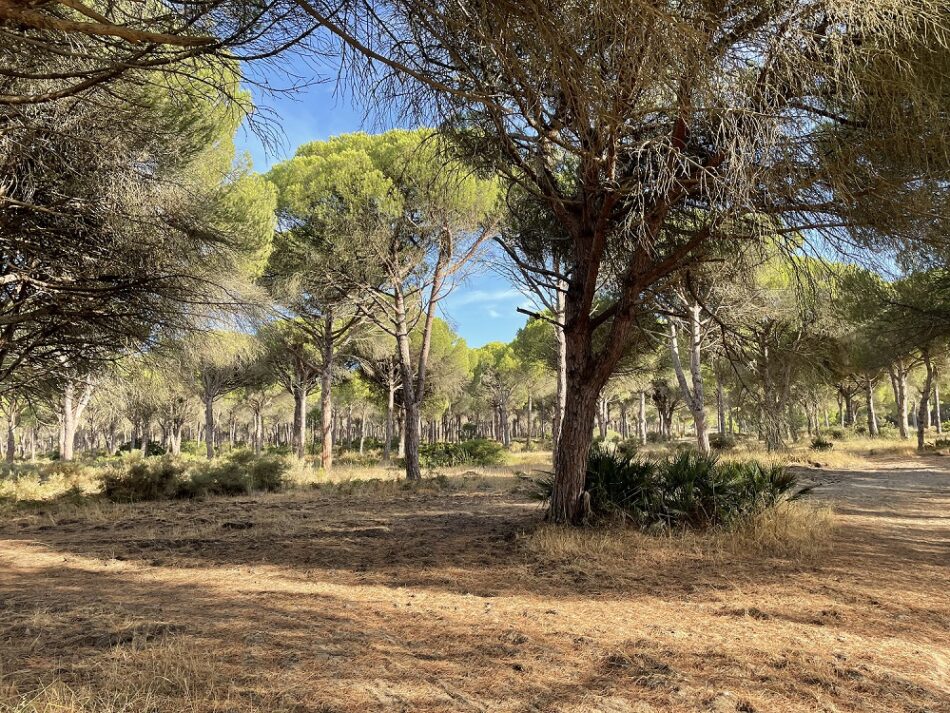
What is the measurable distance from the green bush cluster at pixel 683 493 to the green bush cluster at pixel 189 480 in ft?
28.1

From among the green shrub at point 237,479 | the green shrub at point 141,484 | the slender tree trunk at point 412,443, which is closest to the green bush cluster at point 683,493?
the slender tree trunk at point 412,443

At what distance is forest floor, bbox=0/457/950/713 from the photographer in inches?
99.3

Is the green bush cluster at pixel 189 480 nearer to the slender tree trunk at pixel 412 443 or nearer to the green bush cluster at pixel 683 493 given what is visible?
the slender tree trunk at pixel 412 443

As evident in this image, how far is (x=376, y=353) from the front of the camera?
22.8 meters

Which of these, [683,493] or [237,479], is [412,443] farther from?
[683,493]

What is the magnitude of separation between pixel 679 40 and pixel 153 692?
4151 mm

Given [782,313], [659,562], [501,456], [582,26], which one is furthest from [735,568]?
[501,456]

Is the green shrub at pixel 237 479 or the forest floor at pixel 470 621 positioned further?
the green shrub at pixel 237 479

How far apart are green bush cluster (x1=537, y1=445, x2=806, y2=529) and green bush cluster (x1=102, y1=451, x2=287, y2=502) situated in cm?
856

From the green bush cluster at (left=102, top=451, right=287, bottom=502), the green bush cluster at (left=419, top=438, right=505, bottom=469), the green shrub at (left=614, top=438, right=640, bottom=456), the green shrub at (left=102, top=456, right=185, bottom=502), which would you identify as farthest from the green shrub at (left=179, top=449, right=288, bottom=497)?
the green shrub at (left=614, top=438, right=640, bottom=456)

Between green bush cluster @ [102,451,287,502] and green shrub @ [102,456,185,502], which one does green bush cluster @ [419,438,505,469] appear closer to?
green bush cluster @ [102,451,287,502]

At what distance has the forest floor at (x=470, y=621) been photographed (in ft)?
8.27

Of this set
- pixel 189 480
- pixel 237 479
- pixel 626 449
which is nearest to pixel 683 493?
pixel 626 449

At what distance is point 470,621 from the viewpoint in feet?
12.2
